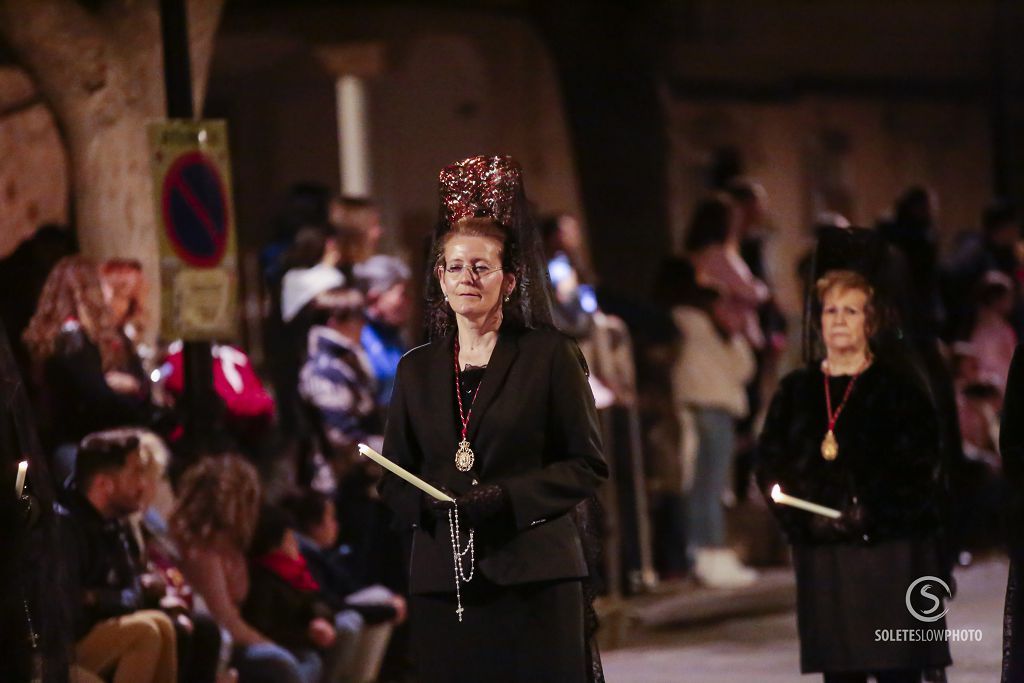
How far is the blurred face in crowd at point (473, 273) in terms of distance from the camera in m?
6.62


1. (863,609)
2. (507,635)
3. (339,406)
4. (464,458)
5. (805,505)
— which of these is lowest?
(863,609)

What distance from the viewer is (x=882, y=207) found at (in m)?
27.4

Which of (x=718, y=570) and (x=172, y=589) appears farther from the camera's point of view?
(x=718, y=570)

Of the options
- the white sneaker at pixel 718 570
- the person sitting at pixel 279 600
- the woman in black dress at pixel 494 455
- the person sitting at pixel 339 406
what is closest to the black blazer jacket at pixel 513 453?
the woman in black dress at pixel 494 455

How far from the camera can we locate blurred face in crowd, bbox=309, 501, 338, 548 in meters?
10.7

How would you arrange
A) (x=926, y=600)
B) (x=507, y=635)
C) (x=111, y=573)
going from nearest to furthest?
(x=507, y=635), (x=926, y=600), (x=111, y=573)

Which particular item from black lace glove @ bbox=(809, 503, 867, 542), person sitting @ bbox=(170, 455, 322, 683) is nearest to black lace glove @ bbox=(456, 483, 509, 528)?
black lace glove @ bbox=(809, 503, 867, 542)

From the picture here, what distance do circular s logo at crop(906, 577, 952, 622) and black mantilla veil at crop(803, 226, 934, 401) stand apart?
0.71m

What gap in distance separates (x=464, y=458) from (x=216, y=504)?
3336 mm

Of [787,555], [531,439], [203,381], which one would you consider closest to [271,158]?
[787,555]

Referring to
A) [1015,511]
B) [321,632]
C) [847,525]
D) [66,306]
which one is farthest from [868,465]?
[66,306]

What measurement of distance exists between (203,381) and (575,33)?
6.73 m

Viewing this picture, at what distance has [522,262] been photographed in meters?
6.73

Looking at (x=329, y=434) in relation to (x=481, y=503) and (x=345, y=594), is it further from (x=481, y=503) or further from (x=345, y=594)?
(x=481, y=503)
